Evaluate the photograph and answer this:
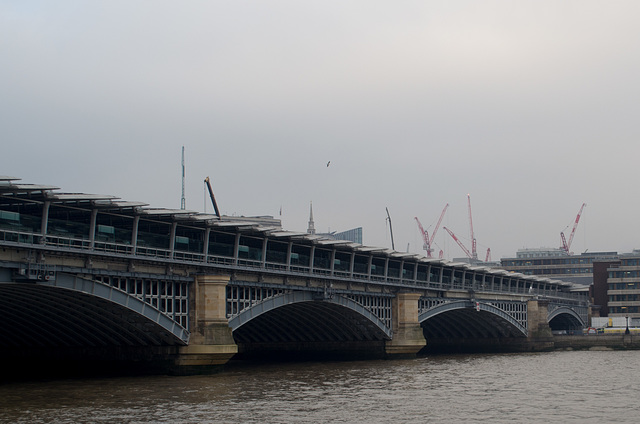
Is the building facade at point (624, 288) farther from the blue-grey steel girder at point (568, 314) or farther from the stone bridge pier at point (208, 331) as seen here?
the stone bridge pier at point (208, 331)

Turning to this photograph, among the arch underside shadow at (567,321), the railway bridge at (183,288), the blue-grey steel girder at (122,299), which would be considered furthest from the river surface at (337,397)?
the arch underside shadow at (567,321)

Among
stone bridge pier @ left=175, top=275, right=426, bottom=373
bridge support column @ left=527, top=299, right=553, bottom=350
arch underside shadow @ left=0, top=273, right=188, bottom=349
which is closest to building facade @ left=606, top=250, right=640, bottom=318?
bridge support column @ left=527, top=299, right=553, bottom=350

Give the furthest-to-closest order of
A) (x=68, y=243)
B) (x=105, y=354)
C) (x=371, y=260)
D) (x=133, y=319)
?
(x=371, y=260), (x=105, y=354), (x=133, y=319), (x=68, y=243)

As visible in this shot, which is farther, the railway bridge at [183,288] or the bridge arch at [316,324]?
the bridge arch at [316,324]

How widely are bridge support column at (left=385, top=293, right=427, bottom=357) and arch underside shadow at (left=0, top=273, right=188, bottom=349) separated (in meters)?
32.8

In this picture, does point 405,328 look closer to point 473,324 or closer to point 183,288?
point 473,324

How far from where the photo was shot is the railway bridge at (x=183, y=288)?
174ft

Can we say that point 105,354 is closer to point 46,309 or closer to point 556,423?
point 46,309

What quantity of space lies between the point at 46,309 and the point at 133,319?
6.20m

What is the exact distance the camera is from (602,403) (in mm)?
48594

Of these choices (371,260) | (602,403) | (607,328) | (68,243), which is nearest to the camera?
(602,403)

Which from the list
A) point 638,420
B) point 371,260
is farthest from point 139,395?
point 371,260

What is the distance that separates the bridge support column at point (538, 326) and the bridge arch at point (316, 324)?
1458 inches

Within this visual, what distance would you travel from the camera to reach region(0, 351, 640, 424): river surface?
139 ft
